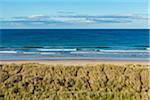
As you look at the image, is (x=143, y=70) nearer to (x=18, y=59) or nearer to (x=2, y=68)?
(x=2, y=68)

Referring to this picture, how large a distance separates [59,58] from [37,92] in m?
5.93

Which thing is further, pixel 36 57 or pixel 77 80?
pixel 36 57

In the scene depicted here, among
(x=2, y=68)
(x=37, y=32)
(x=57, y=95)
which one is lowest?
(x=57, y=95)

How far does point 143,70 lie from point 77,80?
555 mm

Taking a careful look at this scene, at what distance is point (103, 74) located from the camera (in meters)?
3.14

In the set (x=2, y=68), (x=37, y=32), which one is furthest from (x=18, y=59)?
(x=37, y=32)

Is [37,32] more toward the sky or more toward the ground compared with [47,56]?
more toward the sky

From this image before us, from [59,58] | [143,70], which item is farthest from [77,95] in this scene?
[59,58]

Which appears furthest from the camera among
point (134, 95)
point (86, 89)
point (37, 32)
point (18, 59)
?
point (37, 32)

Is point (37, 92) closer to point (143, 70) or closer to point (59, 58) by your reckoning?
Answer: point (143, 70)

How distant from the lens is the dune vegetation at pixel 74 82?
110 inches

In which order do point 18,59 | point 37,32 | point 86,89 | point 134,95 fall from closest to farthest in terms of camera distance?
point 134,95 < point 86,89 < point 18,59 < point 37,32

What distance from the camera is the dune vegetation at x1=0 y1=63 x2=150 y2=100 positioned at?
2.81m

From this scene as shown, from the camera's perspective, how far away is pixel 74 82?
3.04m
